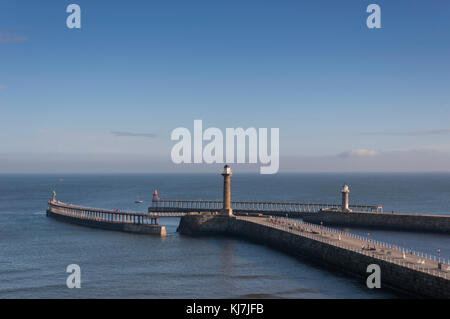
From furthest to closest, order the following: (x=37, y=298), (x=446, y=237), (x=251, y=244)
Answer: (x=446, y=237), (x=251, y=244), (x=37, y=298)

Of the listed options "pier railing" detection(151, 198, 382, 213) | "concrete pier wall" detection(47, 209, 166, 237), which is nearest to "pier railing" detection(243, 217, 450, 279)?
"concrete pier wall" detection(47, 209, 166, 237)

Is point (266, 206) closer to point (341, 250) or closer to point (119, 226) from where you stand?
point (119, 226)

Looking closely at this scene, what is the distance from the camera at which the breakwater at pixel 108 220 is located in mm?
76500

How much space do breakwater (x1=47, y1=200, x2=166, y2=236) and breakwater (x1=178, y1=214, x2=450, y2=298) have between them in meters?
5.52

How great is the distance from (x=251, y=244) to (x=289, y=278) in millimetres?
20289

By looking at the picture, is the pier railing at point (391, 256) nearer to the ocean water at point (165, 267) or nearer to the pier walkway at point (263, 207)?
the ocean water at point (165, 267)

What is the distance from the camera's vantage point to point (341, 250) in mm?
50406

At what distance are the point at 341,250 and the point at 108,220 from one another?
49680 mm

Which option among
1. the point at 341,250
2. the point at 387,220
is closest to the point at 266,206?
the point at 387,220
